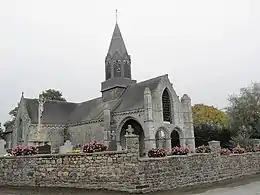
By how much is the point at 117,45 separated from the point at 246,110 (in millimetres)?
20000

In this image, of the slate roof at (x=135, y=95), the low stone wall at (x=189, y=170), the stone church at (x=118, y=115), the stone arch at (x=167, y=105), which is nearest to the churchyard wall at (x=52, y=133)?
the stone church at (x=118, y=115)

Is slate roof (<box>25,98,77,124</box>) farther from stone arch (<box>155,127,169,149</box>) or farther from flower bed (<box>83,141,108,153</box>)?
flower bed (<box>83,141,108,153</box>)

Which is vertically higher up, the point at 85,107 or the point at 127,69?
the point at 127,69

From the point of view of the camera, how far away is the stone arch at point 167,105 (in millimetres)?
40069

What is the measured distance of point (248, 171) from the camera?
2166cm

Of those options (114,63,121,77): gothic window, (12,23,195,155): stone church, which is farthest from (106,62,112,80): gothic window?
(114,63,121,77): gothic window

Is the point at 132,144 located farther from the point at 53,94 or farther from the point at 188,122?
the point at 53,94

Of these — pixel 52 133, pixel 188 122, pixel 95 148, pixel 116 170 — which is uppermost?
pixel 188 122

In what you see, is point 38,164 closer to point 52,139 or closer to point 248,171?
point 248,171

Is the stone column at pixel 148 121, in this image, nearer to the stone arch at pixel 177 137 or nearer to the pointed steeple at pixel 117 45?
the stone arch at pixel 177 137

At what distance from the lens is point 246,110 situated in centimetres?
4466

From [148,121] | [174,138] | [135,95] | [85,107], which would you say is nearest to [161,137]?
[148,121]

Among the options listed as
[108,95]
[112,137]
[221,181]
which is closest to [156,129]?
[112,137]

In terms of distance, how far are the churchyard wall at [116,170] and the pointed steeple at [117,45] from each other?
98.3ft
